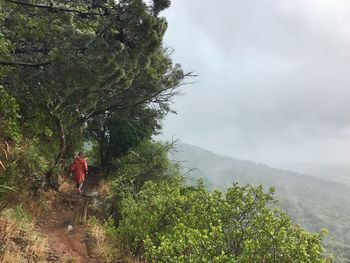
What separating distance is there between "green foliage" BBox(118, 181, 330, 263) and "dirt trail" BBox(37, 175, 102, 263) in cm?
139

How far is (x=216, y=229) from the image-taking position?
8609mm

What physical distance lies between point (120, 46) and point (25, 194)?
24.5ft

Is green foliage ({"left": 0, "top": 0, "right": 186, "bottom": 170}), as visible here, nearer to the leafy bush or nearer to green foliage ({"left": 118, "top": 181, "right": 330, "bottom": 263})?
the leafy bush

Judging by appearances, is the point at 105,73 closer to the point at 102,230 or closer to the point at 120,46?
the point at 120,46

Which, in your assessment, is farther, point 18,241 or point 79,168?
point 79,168

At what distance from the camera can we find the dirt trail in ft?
39.2

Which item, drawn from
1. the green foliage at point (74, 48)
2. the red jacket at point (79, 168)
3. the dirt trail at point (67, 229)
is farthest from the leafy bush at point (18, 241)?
the red jacket at point (79, 168)

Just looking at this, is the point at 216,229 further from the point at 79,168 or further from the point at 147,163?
the point at 147,163

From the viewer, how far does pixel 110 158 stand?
2828cm

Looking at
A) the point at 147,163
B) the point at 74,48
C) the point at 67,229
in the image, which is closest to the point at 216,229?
the point at 74,48

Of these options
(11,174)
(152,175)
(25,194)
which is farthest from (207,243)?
(152,175)

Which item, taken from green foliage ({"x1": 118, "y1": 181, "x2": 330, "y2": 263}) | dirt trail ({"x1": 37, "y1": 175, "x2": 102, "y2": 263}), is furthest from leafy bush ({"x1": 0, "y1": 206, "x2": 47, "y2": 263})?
green foliage ({"x1": 118, "y1": 181, "x2": 330, "y2": 263})

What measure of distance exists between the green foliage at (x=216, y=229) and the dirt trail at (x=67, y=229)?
139 cm

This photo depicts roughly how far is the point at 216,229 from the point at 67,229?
784cm
